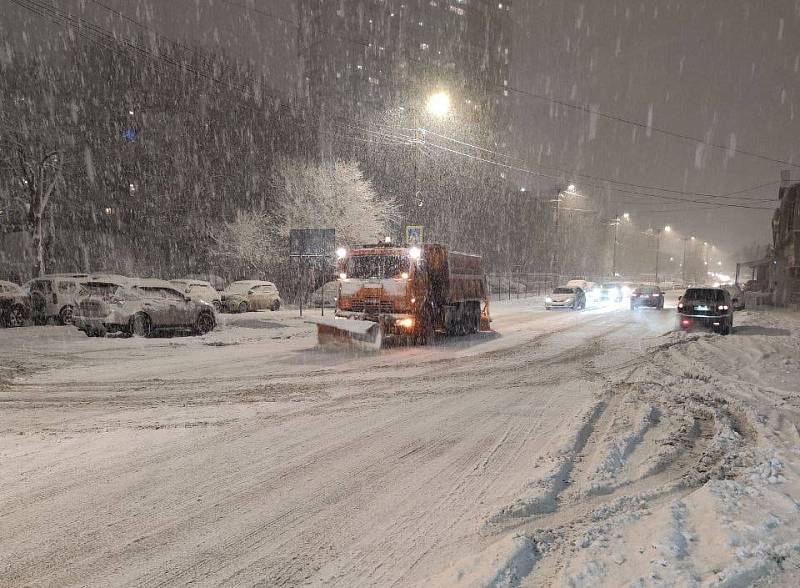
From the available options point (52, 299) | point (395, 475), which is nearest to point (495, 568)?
point (395, 475)

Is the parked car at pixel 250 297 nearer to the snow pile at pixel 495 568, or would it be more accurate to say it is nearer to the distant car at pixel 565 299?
the distant car at pixel 565 299

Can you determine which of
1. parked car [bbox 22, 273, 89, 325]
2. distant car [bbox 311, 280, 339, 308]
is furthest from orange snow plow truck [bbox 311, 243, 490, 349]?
distant car [bbox 311, 280, 339, 308]

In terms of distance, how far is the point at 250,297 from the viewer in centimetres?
2820

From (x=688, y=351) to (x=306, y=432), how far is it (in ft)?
35.5

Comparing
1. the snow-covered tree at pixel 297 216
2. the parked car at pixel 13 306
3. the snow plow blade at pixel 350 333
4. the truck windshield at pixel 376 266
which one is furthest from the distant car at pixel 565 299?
the parked car at pixel 13 306

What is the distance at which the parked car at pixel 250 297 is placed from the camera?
2767cm

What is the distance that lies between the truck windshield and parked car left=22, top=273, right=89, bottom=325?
1025 cm

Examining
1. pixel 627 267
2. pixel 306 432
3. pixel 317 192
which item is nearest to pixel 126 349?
pixel 306 432

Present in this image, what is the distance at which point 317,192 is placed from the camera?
37.9m

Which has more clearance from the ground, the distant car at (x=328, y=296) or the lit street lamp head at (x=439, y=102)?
the lit street lamp head at (x=439, y=102)

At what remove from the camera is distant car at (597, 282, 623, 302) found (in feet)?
151

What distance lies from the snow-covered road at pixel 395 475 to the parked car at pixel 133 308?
4.23 m

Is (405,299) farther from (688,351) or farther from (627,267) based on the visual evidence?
(627,267)

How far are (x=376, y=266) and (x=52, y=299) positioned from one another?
1182cm
